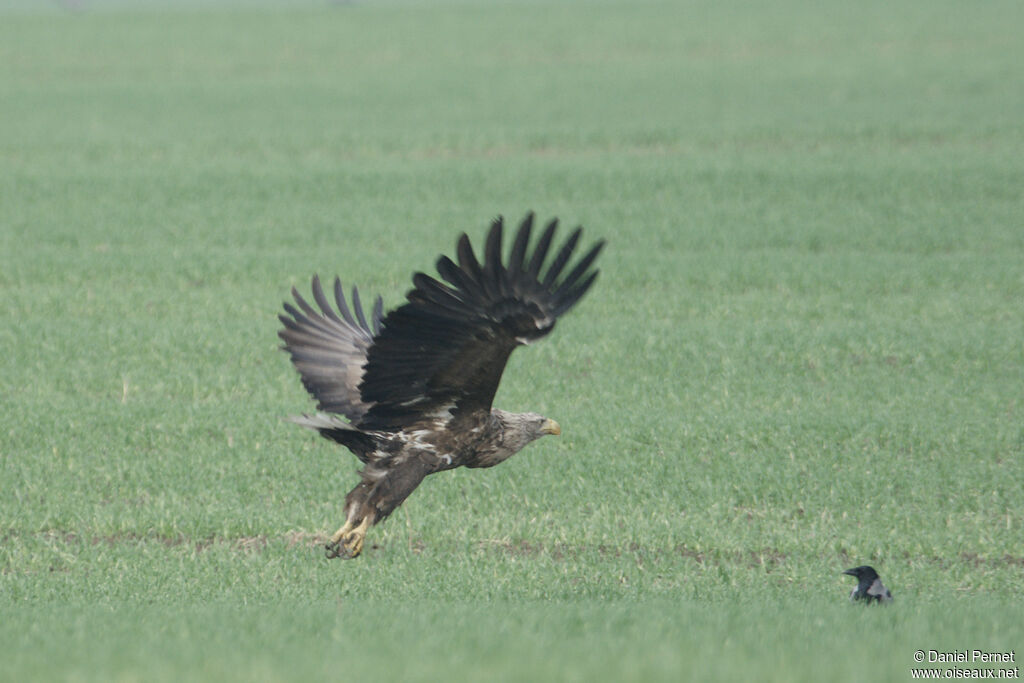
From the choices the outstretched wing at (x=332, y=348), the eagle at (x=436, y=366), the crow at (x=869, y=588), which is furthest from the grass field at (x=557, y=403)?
the outstretched wing at (x=332, y=348)

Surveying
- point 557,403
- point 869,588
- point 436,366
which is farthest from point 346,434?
point 557,403

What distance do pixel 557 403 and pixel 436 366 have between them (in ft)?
17.2

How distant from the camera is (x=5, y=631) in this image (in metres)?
6.85

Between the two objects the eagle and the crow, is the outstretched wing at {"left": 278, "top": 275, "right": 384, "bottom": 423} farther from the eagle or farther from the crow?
the crow

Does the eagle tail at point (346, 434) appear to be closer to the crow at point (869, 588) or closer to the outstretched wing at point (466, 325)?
the outstretched wing at point (466, 325)

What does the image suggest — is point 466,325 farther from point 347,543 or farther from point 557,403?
point 557,403

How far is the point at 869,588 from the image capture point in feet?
26.6

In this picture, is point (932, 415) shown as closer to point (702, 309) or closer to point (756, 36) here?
point (702, 309)

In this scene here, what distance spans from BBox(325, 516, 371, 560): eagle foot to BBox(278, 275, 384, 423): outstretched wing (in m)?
1.04

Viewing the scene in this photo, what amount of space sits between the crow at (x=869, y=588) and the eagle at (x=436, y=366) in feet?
6.76

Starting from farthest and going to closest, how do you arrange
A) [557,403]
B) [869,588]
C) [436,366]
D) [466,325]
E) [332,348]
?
1. [557,403]
2. [332,348]
3. [869,588]
4. [436,366]
5. [466,325]

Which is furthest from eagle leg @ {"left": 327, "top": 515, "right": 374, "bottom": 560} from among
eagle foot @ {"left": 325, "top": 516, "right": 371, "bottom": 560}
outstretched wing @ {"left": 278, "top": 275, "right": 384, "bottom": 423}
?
outstretched wing @ {"left": 278, "top": 275, "right": 384, "bottom": 423}

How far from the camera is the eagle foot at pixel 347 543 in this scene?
25.8 feet

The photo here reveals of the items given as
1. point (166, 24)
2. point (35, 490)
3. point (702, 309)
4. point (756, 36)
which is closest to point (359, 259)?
point (702, 309)
